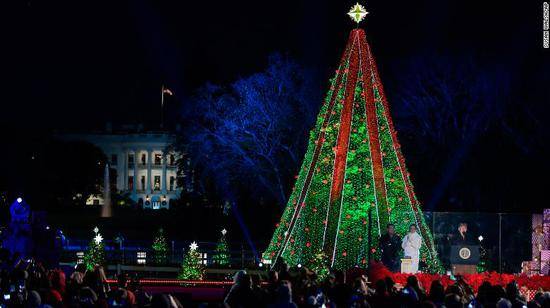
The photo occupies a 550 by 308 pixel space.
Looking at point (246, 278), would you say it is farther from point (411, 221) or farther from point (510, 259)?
point (510, 259)

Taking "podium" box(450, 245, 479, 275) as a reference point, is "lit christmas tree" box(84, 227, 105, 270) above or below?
below

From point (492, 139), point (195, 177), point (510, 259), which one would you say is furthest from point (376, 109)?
point (195, 177)

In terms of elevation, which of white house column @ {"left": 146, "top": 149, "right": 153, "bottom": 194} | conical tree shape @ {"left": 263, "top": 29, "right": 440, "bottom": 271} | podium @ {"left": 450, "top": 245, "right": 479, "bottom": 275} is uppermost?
white house column @ {"left": 146, "top": 149, "right": 153, "bottom": 194}

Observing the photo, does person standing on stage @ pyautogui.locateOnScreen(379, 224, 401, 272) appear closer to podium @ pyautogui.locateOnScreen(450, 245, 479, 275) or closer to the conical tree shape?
podium @ pyautogui.locateOnScreen(450, 245, 479, 275)

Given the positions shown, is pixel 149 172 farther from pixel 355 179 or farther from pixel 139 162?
pixel 355 179

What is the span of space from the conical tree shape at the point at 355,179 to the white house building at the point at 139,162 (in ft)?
353

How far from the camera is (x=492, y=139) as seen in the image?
4541 cm

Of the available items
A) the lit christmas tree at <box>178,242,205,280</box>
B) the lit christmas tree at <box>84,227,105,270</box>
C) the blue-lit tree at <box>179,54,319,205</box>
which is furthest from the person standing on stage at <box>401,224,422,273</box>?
the blue-lit tree at <box>179,54,319,205</box>

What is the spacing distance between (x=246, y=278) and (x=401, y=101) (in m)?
35.1

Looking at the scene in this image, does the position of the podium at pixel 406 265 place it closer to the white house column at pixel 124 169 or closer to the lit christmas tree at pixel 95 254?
the lit christmas tree at pixel 95 254

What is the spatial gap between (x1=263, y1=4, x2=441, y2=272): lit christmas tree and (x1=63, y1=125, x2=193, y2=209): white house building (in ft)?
353

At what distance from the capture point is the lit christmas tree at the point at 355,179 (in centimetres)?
2511

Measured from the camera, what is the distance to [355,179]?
2522 centimetres

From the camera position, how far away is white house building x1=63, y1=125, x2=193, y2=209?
132875 millimetres
